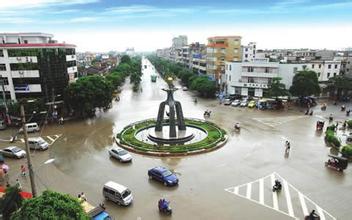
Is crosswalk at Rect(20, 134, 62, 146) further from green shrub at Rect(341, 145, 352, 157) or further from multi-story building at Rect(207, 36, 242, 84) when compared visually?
multi-story building at Rect(207, 36, 242, 84)

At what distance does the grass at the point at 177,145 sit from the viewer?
30.5 m

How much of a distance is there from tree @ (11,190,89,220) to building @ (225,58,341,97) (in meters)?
53.5

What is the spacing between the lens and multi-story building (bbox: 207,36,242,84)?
75.9 m

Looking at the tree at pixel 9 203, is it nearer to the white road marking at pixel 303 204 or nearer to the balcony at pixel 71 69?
the white road marking at pixel 303 204

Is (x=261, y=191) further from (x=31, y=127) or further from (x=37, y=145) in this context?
(x=31, y=127)

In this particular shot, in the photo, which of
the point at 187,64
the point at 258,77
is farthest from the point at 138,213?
the point at 187,64

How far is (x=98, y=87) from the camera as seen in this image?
145ft

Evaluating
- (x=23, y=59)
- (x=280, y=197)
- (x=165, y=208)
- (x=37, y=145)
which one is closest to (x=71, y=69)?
(x=23, y=59)

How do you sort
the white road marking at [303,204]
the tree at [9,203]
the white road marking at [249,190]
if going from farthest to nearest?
the white road marking at [249,190], the white road marking at [303,204], the tree at [9,203]

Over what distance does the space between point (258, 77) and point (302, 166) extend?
37860 mm

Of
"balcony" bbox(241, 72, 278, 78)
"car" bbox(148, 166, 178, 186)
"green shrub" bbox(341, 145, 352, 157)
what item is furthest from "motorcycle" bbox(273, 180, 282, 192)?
"balcony" bbox(241, 72, 278, 78)

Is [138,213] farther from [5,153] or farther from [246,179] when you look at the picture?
[5,153]

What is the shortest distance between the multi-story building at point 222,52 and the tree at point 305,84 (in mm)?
24573

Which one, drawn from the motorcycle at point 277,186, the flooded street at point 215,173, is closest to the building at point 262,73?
the flooded street at point 215,173
